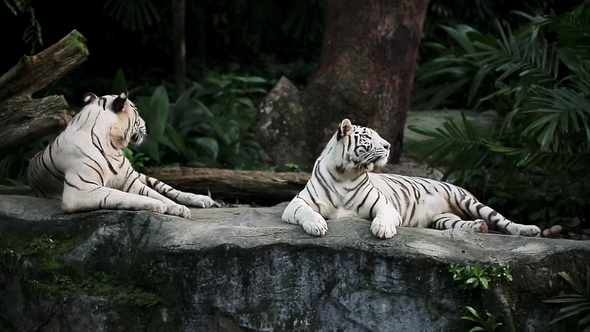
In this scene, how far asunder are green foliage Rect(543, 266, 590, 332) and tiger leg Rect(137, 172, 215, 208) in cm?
241

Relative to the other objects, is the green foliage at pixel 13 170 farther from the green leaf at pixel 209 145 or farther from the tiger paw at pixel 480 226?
the tiger paw at pixel 480 226

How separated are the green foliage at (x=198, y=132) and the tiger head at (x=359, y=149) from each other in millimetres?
3275

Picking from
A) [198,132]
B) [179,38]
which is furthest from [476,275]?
[179,38]

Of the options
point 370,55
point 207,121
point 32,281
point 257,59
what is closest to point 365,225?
point 32,281

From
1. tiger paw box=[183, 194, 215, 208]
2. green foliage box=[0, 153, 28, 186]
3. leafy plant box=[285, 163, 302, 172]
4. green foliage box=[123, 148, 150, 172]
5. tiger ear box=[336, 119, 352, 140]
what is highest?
tiger ear box=[336, 119, 352, 140]

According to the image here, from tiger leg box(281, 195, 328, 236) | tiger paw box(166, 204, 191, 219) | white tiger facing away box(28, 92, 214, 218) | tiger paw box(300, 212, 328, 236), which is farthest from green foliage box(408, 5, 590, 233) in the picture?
tiger paw box(166, 204, 191, 219)

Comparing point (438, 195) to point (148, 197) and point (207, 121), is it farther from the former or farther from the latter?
point (207, 121)

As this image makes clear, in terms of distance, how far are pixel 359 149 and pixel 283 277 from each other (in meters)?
0.87

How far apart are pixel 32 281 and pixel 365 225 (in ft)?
6.53

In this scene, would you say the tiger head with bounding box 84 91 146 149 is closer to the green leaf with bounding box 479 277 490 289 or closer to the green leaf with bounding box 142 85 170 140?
the green leaf with bounding box 479 277 490 289

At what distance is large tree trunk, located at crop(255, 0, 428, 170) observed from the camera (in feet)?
25.7

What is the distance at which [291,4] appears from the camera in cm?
1140

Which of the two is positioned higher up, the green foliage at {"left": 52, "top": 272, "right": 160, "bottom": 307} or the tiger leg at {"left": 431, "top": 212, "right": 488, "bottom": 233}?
the tiger leg at {"left": 431, "top": 212, "right": 488, "bottom": 233}

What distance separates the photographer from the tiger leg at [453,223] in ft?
17.7
